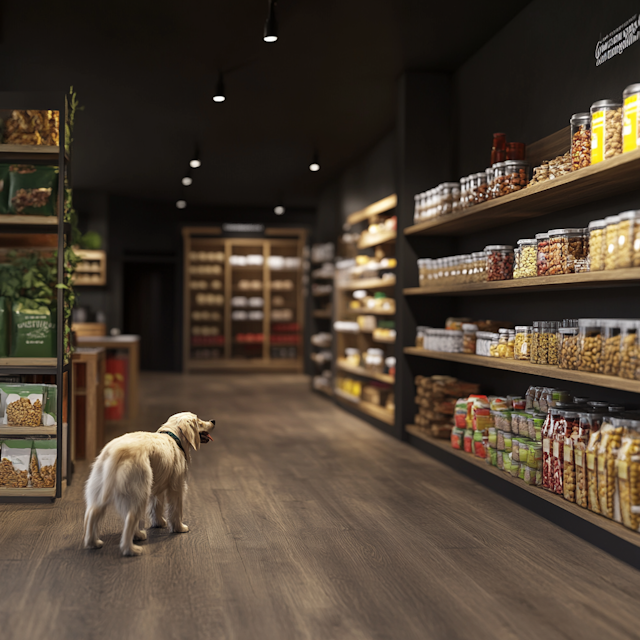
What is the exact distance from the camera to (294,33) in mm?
5051

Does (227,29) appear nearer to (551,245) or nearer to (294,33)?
(294,33)

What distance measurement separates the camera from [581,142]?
11.3 ft

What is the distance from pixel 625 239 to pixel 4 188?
3558 millimetres

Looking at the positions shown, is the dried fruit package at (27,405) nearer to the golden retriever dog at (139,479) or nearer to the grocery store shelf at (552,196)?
the golden retriever dog at (139,479)

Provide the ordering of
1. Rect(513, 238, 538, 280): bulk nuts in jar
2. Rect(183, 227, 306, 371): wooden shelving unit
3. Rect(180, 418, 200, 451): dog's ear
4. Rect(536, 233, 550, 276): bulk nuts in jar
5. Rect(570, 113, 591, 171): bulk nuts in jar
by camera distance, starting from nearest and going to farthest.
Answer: Rect(570, 113, 591, 171): bulk nuts in jar → Rect(180, 418, 200, 451): dog's ear → Rect(536, 233, 550, 276): bulk nuts in jar → Rect(513, 238, 538, 280): bulk nuts in jar → Rect(183, 227, 306, 371): wooden shelving unit

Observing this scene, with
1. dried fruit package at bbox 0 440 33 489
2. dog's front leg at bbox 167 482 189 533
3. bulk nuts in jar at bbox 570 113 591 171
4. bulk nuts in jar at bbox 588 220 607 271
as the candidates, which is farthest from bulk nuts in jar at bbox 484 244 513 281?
dried fruit package at bbox 0 440 33 489

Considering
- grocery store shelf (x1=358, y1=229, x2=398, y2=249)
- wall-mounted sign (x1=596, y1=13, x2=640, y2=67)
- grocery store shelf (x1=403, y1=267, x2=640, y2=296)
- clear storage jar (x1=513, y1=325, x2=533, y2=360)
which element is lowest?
clear storage jar (x1=513, y1=325, x2=533, y2=360)

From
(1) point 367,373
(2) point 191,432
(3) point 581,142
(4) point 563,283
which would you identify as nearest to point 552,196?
(3) point 581,142

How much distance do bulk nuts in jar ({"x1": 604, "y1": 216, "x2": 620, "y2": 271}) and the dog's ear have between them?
2.20m

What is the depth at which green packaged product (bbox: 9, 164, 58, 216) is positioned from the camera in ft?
13.7

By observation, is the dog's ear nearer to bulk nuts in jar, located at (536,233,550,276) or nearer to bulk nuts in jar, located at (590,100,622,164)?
bulk nuts in jar, located at (536,233,550,276)

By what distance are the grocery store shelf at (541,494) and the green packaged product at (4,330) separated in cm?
313

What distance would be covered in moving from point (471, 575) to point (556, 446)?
101cm

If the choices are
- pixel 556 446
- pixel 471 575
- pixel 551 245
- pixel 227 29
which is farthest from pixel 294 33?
pixel 471 575
